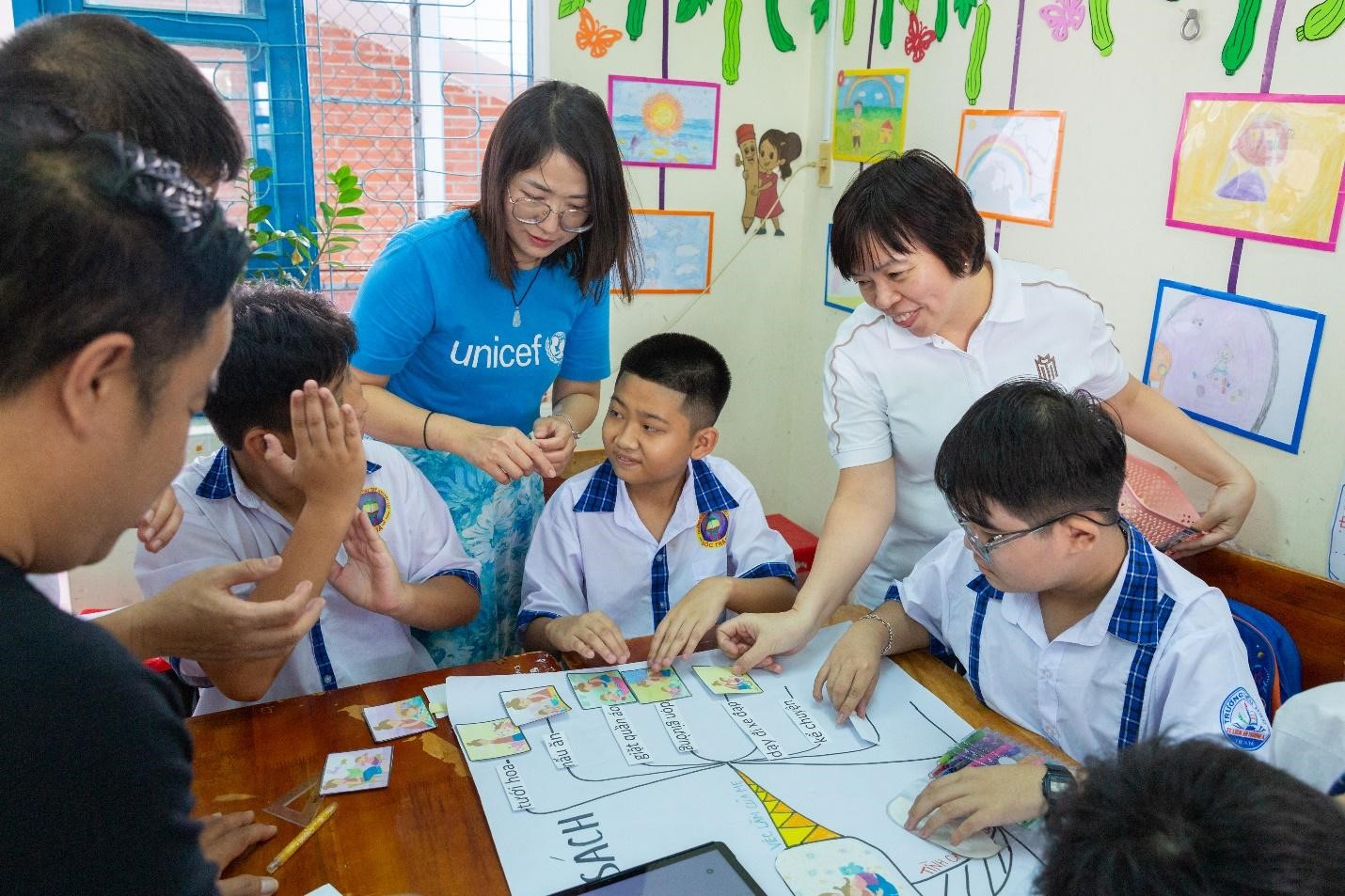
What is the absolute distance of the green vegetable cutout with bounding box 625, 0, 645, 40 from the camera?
2902 mm

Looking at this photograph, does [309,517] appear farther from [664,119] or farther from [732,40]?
[732,40]

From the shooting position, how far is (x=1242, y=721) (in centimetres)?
109

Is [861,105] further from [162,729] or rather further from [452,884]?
[162,729]

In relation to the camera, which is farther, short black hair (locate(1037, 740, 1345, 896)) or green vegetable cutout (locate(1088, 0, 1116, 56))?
green vegetable cutout (locate(1088, 0, 1116, 56))

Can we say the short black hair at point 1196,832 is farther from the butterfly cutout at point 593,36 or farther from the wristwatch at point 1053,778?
the butterfly cutout at point 593,36

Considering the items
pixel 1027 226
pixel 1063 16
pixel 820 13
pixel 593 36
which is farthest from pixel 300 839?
pixel 820 13

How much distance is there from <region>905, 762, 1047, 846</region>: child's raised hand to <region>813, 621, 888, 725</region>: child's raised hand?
23 centimetres

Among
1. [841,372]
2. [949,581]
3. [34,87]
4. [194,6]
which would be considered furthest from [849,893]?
[194,6]

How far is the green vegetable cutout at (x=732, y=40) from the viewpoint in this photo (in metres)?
3.03

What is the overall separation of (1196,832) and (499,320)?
1.37m

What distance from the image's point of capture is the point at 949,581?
1433mm

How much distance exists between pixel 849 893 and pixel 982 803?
0.56 ft

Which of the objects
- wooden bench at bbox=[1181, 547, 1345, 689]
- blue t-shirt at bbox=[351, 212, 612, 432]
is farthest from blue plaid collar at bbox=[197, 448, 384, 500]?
wooden bench at bbox=[1181, 547, 1345, 689]

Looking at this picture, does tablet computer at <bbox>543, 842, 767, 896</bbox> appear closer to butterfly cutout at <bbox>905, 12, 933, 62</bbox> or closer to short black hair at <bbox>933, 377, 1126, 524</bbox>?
short black hair at <bbox>933, 377, 1126, 524</bbox>
